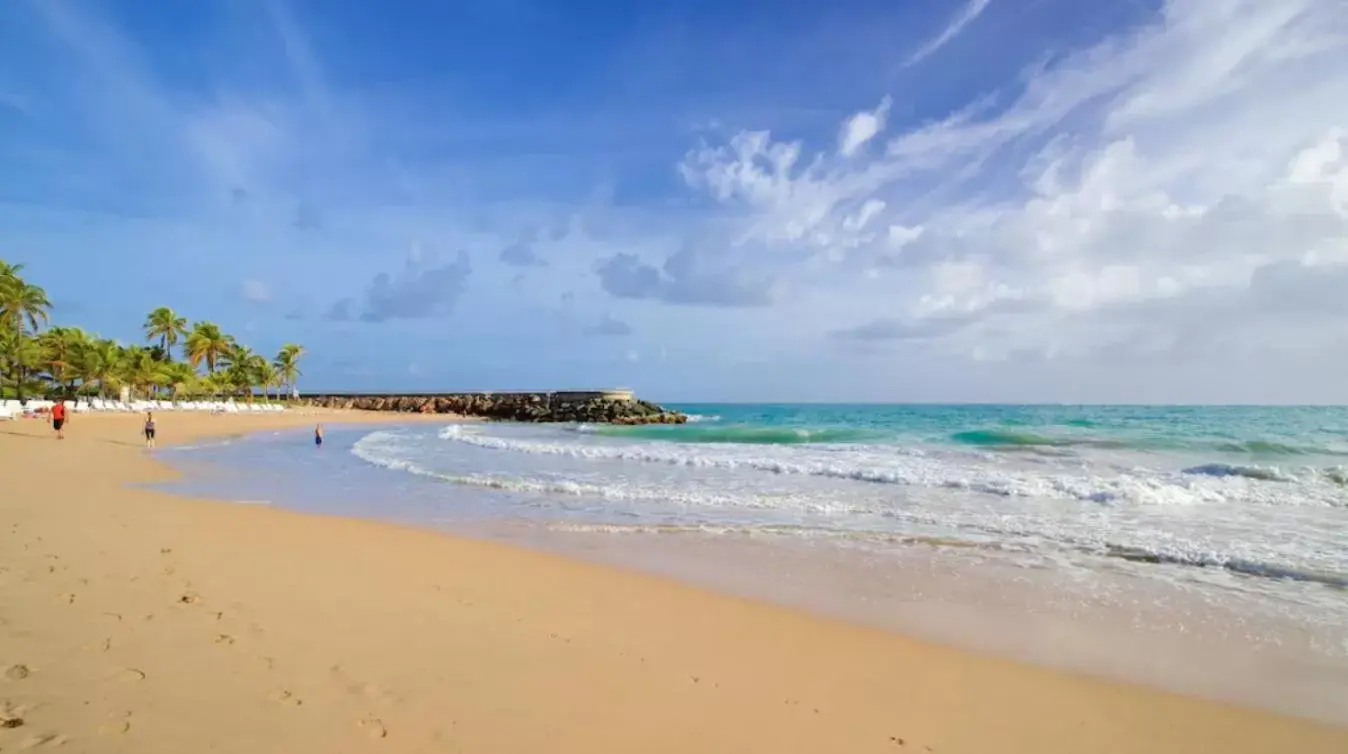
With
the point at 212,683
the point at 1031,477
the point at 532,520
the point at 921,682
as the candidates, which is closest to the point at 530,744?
the point at 212,683

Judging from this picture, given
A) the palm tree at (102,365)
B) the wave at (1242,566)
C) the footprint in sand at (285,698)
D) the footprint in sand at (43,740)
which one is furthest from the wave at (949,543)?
the palm tree at (102,365)

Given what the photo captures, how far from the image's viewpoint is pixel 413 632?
5137 millimetres

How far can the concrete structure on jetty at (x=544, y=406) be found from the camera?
5769cm

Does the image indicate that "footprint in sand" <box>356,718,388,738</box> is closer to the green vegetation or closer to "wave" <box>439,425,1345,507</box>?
"wave" <box>439,425,1345,507</box>

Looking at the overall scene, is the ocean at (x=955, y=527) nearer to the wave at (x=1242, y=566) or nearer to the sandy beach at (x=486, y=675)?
the wave at (x=1242, y=566)

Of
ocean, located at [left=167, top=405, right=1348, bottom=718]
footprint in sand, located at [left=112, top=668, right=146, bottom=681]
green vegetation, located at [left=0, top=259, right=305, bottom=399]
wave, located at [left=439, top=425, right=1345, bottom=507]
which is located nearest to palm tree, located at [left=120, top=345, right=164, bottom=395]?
green vegetation, located at [left=0, top=259, right=305, bottom=399]

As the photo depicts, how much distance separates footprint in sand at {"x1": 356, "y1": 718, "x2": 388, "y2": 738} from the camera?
343 centimetres

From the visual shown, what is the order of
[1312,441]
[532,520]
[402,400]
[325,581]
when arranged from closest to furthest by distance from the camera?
1. [325,581]
2. [532,520]
3. [1312,441]
4. [402,400]

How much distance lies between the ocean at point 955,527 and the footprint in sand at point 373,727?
4.30 m

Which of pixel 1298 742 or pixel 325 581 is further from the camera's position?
pixel 325 581

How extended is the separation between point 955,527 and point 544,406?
57.2 metres

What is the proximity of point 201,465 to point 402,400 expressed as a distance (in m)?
65.3

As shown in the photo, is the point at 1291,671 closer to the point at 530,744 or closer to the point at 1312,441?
the point at 530,744

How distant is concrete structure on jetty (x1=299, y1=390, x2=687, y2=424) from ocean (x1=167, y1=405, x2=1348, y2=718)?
1357 inches
